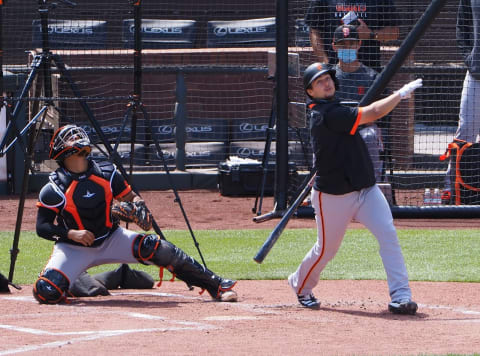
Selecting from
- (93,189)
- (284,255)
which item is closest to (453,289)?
(284,255)

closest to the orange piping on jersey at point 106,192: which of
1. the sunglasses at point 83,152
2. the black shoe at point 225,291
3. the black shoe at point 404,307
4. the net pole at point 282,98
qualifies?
the sunglasses at point 83,152

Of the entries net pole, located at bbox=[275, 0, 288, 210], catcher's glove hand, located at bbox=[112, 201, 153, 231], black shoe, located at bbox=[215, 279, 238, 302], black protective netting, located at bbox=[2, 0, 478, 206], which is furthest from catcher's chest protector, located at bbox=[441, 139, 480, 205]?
catcher's glove hand, located at bbox=[112, 201, 153, 231]

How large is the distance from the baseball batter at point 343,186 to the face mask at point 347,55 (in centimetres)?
392

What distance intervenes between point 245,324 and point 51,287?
59.6 inches

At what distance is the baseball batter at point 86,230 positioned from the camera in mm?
6027

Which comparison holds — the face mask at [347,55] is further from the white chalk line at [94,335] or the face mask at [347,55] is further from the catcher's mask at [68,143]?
the white chalk line at [94,335]

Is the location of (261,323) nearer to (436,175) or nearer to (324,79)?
(324,79)

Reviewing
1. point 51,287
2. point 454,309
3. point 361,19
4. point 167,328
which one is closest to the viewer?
point 167,328

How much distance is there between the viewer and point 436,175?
11555 mm

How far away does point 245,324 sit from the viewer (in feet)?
16.8

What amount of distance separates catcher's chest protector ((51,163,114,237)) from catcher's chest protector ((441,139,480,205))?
5.19 m

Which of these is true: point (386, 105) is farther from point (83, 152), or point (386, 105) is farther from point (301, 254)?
point (301, 254)

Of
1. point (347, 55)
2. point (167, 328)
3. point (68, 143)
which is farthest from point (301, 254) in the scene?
point (167, 328)

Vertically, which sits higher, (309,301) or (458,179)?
(458,179)
